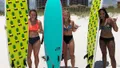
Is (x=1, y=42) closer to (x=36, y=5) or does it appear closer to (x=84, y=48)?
(x=84, y=48)

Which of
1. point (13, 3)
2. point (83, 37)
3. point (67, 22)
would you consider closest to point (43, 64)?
point (67, 22)

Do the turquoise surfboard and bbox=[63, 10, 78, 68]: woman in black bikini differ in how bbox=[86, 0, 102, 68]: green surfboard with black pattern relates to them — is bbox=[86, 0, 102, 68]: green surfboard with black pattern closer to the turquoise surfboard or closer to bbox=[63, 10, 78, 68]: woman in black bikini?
bbox=[63, 10, 78, 68]: woman in black bikini

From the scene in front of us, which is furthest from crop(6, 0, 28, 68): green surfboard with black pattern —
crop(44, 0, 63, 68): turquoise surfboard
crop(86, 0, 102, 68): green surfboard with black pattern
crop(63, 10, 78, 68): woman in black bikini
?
crop(86, 0, 102, 68): green surfboard with black pattern

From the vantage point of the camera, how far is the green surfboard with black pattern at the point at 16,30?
5355 mm

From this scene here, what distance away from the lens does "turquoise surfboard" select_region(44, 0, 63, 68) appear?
582cm

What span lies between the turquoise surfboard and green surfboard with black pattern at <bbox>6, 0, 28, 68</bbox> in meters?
0.50

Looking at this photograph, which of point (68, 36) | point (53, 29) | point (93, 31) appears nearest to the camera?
point (53, 29)

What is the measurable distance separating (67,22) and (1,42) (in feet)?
17.6

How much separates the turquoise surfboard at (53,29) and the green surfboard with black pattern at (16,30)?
497 mm

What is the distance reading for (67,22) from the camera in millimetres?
6777

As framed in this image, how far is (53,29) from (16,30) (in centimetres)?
79

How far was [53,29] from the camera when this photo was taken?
5.83 m

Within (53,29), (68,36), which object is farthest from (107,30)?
(53,29)

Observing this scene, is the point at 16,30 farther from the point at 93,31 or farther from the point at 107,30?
the point at 107,30
